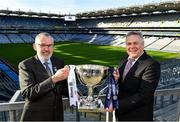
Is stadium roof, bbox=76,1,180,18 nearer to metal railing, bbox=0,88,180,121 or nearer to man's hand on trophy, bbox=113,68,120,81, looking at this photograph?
metal railing, bbox=0,88,180,121

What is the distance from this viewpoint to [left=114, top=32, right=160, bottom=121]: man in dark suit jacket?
359cm

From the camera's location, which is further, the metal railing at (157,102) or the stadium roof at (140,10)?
the stadium roof at (140,10)

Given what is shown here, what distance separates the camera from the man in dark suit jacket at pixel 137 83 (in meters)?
3.59

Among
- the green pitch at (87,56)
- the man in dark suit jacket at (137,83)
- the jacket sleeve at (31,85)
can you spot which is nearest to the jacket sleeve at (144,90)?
the man in dark suit jacket at (137,83)

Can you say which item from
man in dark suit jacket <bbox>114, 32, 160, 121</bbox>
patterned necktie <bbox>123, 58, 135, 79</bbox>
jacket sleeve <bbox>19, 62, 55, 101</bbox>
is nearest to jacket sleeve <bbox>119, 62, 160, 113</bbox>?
man in dark suit jacket <bbox>114, 32, 160, 121</bbox>

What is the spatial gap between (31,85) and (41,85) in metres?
0.12

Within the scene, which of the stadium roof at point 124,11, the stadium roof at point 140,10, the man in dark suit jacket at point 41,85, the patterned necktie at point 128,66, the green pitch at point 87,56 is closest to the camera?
the man in dark suit jacket at point 41,85

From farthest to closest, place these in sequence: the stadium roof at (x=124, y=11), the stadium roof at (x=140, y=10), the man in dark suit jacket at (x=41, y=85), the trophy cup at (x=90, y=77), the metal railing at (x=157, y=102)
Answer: the stadium roof at (x=124, y=11) < the stadium roof at (x=140, y=10) < the metal railing at (x=157, y=102) < the man in dark suit jacket at (x=41, y=85) < the trophy cup at (x=90, y=77)

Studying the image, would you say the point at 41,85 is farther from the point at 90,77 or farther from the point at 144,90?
the point at 144,90

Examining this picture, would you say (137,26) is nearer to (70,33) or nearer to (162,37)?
(162,37)

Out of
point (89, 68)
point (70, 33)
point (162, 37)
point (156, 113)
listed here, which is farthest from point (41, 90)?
point (70, 33)

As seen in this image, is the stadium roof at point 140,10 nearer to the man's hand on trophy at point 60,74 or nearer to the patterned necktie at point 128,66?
the patterned necktie at point 128,66

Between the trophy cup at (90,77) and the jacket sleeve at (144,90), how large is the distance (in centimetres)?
30

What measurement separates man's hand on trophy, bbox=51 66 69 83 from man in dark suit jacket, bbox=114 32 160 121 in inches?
21.1
